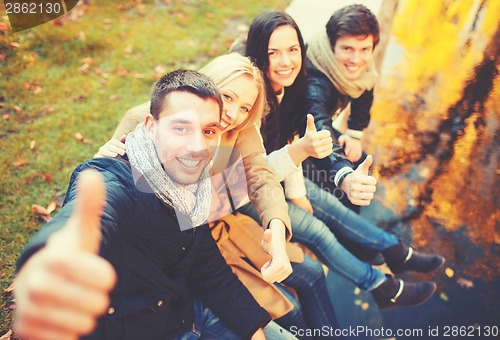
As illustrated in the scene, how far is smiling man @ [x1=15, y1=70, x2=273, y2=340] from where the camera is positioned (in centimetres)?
171

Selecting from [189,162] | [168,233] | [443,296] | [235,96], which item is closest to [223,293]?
[168,233]

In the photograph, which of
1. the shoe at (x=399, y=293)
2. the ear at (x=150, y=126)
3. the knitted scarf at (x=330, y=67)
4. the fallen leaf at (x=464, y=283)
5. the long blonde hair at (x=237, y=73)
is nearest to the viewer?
the ear at (x=150, y=126)

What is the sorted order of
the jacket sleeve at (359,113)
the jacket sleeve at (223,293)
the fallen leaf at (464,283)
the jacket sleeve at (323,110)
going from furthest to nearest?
the jacket sleeve at (359,113) → the fallen leaf at (464,283) → the jacket sleeve at (323,110) → the jacket sleeve at (223,293)

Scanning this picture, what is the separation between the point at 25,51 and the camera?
14.6ft

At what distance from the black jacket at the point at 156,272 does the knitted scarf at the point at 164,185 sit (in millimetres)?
53

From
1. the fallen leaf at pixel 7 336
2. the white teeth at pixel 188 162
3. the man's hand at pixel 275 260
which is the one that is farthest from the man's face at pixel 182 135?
the fallen leaf at pixel 7 336

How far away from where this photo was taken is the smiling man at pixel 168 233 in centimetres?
171

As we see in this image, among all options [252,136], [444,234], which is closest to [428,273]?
[444,234]

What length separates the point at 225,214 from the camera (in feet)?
7.73

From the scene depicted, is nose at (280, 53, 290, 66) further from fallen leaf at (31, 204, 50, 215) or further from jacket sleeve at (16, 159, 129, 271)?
fallen leaf at (31, 204, 50, 215)

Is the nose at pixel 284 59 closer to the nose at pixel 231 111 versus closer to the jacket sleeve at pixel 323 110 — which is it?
the jacket sleeve at pixel 323 110

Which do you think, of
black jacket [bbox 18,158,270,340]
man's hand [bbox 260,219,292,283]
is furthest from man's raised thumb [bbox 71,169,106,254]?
man's hand [bbox 260,219,292,283]

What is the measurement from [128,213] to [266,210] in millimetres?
906

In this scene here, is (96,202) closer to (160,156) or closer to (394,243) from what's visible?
(160,156)
